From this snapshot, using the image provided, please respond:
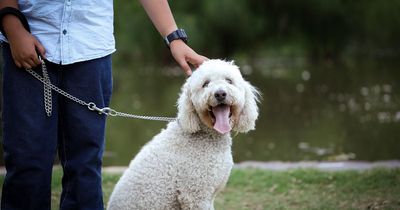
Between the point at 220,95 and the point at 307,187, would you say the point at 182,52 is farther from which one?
the point at 307,187

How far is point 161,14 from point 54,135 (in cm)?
88

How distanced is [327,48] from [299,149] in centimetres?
2233

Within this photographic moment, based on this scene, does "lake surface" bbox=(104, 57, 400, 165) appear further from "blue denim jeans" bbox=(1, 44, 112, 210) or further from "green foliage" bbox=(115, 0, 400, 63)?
"green foliage" bbox=(115, 0, 400, 63)

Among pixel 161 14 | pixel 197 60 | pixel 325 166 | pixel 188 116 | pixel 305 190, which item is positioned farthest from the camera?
pixel 325 166

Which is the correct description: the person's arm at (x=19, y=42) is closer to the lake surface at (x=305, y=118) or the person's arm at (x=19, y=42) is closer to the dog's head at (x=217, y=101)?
the dog's head at (x=217, y=101)

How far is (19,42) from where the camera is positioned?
111 inches

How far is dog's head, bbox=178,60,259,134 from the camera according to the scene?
3.46 m

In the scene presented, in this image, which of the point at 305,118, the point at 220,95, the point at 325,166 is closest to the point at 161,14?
the point at 220,95

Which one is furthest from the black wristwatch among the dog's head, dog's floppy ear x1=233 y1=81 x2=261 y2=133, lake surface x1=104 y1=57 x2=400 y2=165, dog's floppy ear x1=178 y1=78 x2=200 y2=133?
lake surface x1=104 y1=57 x2=400 y2=165

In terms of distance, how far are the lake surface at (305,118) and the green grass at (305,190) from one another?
75.9 inches

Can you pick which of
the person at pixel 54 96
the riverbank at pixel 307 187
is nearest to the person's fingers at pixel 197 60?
the person at pixel 54 96

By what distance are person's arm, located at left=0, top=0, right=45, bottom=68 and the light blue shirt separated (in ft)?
0.29

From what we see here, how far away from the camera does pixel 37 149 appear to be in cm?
294

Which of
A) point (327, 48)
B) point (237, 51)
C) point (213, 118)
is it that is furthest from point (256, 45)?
point (213, 118)
